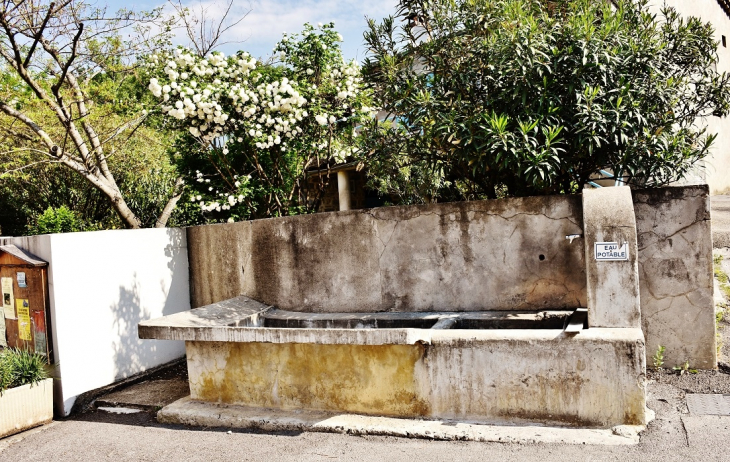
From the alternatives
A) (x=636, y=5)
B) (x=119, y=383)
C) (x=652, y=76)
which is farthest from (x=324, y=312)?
(x=636, y=5)

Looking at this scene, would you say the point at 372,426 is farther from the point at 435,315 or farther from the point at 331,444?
the point at 435,315

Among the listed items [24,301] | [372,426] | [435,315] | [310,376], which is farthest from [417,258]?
[24,301]

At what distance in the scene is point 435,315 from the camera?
18.6 ft

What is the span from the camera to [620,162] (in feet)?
16.9

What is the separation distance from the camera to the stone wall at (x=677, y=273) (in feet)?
16.7

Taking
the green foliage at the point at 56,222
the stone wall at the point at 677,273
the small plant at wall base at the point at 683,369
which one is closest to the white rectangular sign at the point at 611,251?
the stone wall at the point at 677,273

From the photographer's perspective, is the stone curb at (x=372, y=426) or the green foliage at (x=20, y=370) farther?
the green foliage at (x=20, y=370)

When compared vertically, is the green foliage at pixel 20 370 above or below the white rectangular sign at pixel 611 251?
below

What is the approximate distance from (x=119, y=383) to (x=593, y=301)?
5.23 m

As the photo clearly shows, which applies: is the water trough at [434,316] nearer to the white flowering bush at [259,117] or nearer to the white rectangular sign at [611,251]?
the white rectangular sign at [611,251]

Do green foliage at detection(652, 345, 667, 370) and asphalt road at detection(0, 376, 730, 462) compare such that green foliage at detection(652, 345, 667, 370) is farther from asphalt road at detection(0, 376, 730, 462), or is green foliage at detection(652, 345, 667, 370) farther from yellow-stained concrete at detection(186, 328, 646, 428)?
yellow-stained concrete at detection(186, 328, 646, 428)

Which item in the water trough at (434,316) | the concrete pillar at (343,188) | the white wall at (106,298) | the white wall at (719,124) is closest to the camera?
the water trough at (434,316)

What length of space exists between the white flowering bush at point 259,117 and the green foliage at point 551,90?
2056 millimetres

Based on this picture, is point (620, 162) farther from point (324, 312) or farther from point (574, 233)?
point (324, 312)
